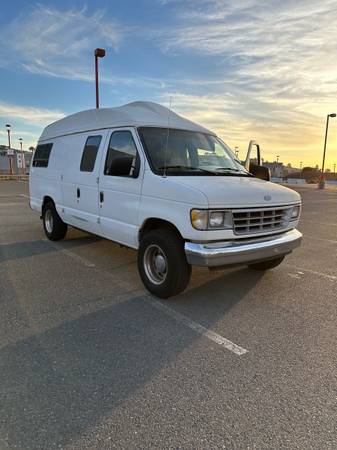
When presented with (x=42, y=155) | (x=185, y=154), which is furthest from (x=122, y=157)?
(x=42, y=155)

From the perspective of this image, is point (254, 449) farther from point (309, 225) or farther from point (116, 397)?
point (309, 225)

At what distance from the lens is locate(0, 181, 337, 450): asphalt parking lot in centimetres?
227

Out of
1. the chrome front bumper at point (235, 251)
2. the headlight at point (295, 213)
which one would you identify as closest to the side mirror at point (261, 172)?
the headlight at point (295, 213)

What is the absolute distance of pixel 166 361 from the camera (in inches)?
121

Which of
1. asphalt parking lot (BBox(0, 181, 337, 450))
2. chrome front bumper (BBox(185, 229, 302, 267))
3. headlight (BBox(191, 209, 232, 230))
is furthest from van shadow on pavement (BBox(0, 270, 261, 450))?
headlight (BBox(191, 209, 232, 230))

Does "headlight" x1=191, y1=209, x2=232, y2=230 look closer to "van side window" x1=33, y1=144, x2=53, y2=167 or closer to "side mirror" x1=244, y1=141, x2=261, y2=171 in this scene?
"side mirror" x1=244, y1=141, x2=261, y2=171

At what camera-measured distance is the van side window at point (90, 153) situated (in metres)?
5.75

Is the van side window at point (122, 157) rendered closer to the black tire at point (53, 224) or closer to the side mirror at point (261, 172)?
the side mirror at point (261, 172)

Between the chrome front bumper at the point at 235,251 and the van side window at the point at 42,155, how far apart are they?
5.00m

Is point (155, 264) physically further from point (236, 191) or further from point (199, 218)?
point (236, 191)

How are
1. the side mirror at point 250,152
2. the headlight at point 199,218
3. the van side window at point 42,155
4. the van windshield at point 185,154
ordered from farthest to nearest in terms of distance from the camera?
the van side window at point 42,155
the side mirror at point 250,152
the van windshield at point 185,154
the headlight at point 199,218

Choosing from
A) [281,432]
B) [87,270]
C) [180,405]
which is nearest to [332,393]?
[281,432]

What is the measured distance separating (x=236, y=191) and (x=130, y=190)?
149cm

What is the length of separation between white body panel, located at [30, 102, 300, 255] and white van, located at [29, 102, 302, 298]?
0.01m
